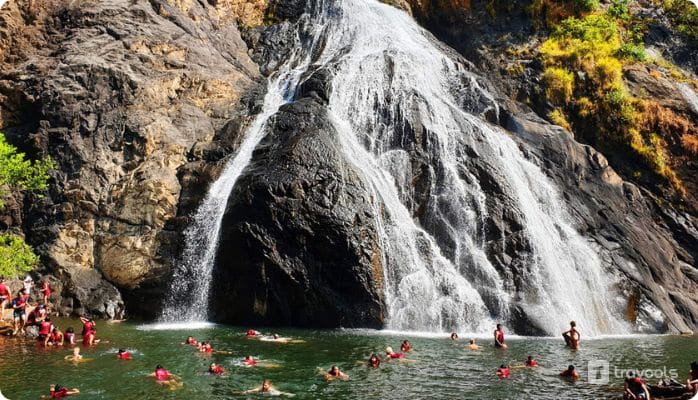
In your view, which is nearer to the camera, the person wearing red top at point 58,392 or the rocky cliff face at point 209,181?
the person wearing red top at point 58,392

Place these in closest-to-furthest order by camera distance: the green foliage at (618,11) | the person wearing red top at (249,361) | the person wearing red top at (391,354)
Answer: the person wearing red top at (249,361) < the person wearing red top at (391,354) < the green foliage at (618,11)

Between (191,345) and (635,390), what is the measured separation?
573 inches

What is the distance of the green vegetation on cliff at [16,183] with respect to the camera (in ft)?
77.2

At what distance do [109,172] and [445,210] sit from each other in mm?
19430

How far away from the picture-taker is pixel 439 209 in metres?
28.5

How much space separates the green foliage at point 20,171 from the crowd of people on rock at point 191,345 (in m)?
4.95

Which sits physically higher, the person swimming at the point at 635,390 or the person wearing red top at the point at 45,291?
the person wearing red top at the point at 45,291

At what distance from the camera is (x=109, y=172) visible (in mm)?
31031

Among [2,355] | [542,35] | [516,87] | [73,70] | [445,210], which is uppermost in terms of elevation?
[542,35]

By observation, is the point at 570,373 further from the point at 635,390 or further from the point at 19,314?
the point at 19,314

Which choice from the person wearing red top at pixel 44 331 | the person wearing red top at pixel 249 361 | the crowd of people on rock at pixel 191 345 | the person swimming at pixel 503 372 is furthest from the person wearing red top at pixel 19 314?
the person swimming at pixel 503 372

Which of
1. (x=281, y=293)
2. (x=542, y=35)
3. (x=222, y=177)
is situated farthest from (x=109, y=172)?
(x=542, y=35)

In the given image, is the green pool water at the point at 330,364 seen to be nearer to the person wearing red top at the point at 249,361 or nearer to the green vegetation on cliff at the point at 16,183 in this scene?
the person wearing red top at the point at 249,361

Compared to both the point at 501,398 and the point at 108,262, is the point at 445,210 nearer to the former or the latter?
the point at 501,398
